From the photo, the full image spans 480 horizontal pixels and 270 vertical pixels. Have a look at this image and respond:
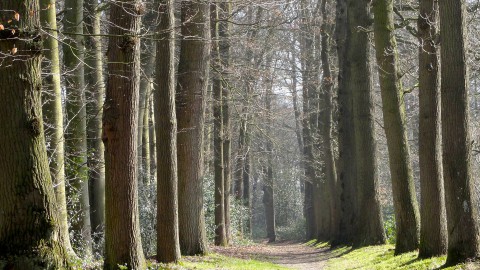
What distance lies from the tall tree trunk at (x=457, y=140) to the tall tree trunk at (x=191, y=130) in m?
6.23

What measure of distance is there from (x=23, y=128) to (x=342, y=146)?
16765mm

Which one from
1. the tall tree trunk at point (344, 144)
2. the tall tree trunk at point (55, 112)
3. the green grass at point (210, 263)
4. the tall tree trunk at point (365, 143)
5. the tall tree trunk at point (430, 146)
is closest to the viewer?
the tall tree trunk at point (55, 112)

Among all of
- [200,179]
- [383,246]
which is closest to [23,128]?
[200,179]

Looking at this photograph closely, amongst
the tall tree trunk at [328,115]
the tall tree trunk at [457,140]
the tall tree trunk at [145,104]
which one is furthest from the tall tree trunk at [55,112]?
the tall tree trunk at [328,115]

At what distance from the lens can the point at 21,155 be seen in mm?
7074

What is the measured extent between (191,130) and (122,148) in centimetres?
541

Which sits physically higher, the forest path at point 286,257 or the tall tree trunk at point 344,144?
the tall tree trunk at point 344,144

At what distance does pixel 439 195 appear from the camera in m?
11.7

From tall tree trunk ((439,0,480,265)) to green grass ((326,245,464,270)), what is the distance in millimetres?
498

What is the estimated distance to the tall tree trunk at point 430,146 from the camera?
1176cm

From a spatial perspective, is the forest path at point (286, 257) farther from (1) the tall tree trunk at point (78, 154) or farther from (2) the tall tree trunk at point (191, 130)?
(1) the tall tree trunk at point (78, 154)

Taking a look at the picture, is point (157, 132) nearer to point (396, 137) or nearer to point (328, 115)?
point (396, 137)

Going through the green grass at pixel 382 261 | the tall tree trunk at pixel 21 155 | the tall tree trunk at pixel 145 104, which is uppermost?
the tall tree trunk at pixel 145 104

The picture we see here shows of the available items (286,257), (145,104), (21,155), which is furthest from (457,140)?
(286,257)
